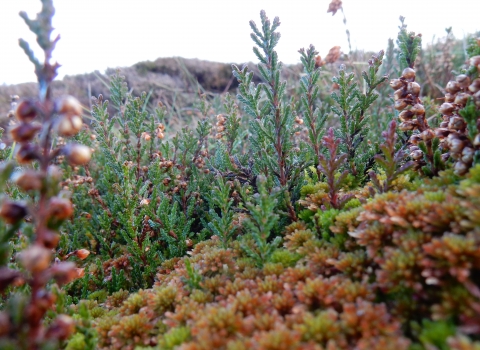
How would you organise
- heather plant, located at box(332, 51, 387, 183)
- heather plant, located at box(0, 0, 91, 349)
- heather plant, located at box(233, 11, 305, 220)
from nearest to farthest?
heather plant, located at box(0, 0, 91, 349)
heather plant, located at box(233, 11, 305, 220)
heather plant, located at box(332, 51, 387, 183)

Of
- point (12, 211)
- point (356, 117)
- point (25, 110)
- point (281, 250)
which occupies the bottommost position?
point (281, 250)

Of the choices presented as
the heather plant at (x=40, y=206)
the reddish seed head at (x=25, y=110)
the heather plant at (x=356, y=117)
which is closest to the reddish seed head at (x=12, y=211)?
the heather plant at (x=40, y=206)

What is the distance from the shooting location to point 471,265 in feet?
4.56

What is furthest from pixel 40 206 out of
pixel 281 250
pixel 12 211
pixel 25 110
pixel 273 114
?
pixel 273 114

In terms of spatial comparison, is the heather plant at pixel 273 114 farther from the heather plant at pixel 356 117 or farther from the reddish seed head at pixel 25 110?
the reddish seed head at pixel 25 110

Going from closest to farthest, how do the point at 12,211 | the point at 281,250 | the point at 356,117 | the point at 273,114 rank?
the point at 12,211 < the point at 281,250 < the point at 273,114 < the point at 356,117

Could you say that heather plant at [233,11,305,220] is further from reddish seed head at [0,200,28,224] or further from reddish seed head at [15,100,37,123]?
reddish seed head at [0,200,28,224]

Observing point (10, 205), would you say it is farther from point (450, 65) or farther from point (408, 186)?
point (450, 65)

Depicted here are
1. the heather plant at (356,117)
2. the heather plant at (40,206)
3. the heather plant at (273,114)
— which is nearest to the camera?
the heather plant at (40,206)

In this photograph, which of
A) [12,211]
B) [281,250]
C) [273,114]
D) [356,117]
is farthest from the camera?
[356,117]

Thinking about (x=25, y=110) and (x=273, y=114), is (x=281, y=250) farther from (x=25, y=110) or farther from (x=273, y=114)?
(x=25, y=110)

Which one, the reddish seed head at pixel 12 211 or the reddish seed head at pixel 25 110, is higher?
the reddish seed head at pixel 25 110

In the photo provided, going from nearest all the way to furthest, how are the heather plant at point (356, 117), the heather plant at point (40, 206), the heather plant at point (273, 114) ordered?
the heather plant at point (40, 206)
the heather plant at point (273, 114)
the heather plant at point (356, 117)

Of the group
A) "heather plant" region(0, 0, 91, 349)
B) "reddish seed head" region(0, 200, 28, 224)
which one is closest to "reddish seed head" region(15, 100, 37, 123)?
"heather plant" region(0, 0, 91, 349)
